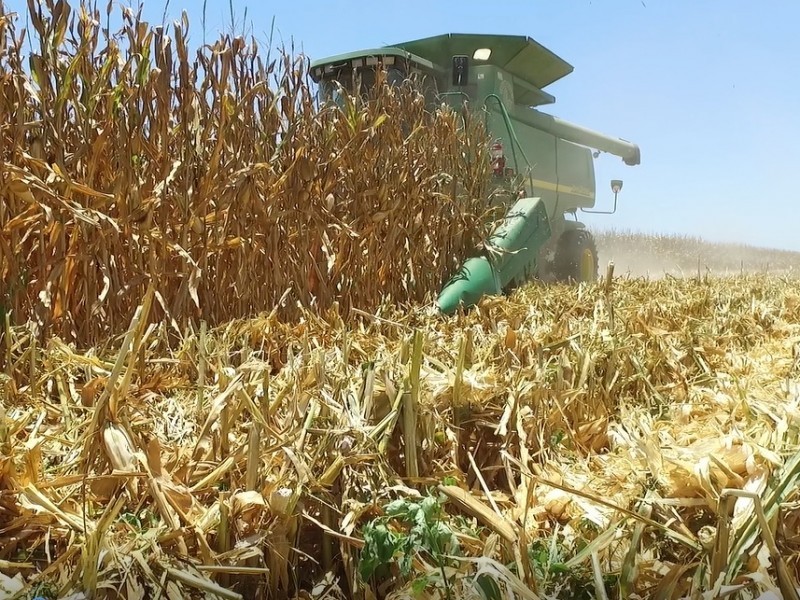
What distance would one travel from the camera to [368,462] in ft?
4.30

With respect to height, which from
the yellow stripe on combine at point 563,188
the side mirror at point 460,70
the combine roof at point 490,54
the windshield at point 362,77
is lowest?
the yellow stripe on combine at point 563,188

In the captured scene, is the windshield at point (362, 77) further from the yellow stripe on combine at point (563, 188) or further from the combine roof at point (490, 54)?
the yellow stripe on combine at point (563, 188)

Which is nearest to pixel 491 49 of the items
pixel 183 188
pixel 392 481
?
pixel 183 188

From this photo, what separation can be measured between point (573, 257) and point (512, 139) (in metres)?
2.85

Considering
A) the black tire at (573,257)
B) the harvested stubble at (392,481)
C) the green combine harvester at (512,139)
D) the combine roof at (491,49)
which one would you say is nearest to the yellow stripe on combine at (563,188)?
the green combine harvester at (512,139)

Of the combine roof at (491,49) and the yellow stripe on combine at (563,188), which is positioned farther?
the yellow stripe on combine at (563,188)

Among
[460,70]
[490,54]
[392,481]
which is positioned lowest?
[392,481]

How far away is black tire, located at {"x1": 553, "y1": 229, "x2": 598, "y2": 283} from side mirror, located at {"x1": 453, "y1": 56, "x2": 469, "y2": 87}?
108 inches

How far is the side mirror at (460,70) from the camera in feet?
20.6

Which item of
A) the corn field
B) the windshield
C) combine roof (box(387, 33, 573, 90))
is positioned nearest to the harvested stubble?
the corn field

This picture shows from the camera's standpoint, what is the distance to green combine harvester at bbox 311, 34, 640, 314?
5.26 metres

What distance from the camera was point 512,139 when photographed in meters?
5.80

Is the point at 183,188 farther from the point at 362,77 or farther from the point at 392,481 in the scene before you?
the point at 362,77

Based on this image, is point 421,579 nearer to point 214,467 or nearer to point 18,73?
point 214,467
